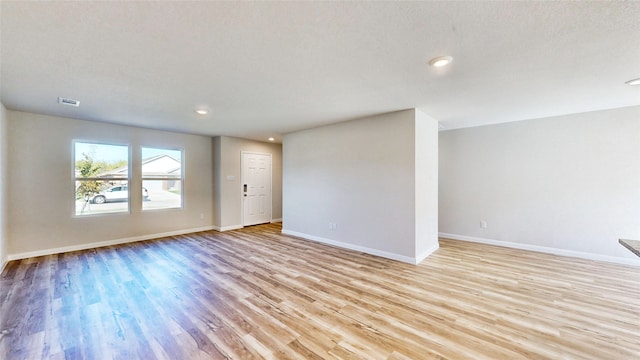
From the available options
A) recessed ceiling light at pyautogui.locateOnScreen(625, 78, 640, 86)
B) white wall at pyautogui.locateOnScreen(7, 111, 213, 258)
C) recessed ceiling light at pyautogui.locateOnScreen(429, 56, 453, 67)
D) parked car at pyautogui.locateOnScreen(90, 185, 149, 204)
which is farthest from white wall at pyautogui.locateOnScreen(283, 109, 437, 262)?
parked car at pyautogui.locateOnScreen(90, 185, 149, 204)

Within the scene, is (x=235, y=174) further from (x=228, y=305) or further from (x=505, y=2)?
(x=505, y=2)

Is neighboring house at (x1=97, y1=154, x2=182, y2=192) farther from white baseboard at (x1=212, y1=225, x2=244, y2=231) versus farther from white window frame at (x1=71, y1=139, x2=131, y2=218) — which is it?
white baseboard at (x1=212, y1=225, x2=244, y2=231)

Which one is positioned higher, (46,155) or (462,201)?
(46,155)

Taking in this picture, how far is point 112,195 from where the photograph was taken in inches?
193

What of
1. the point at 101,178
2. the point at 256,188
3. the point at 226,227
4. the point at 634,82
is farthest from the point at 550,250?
the point at 101,178

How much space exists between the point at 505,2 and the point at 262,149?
20.5 ft

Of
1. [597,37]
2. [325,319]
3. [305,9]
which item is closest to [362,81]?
[305,9]

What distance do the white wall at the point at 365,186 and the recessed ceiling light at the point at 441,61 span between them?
1476 mm

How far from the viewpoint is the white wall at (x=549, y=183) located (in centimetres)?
374

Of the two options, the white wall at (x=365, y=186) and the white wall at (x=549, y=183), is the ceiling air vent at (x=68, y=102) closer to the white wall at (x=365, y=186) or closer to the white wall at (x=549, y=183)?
the white wall at (x=365, y=186)

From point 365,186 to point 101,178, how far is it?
16.7 ft

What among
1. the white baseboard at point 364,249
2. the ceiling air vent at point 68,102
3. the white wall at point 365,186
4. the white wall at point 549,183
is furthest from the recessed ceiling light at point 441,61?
the ceiling air vent at point 68,102

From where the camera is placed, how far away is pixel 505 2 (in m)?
1.46

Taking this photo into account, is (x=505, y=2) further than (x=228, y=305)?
No
